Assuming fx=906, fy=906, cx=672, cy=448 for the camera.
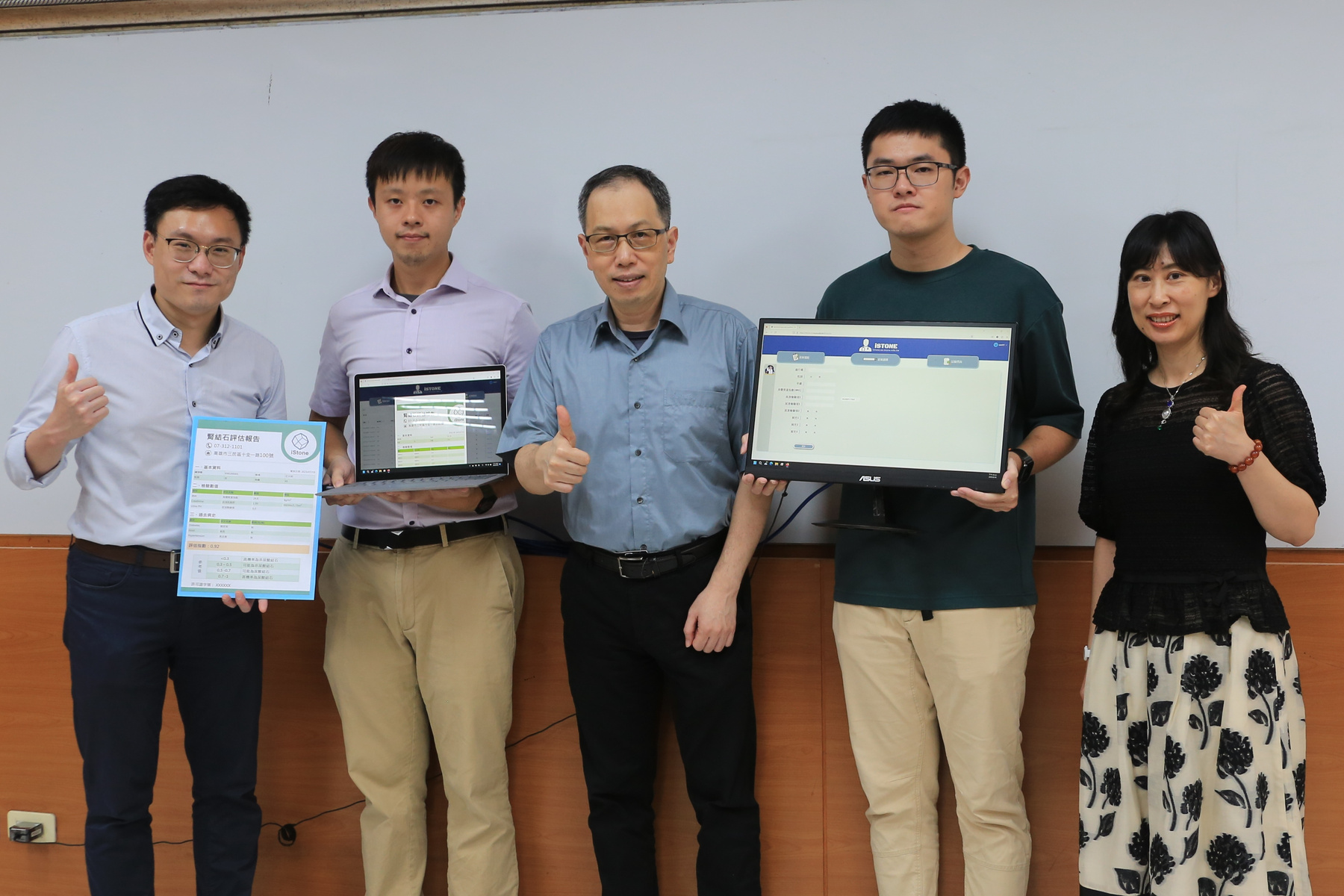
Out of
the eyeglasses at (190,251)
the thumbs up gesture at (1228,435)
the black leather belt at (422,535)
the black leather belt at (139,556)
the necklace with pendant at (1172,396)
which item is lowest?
the black leather belt at (139,556)

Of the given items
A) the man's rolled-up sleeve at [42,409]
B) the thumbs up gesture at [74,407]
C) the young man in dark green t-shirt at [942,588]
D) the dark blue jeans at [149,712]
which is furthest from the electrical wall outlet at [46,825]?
the young man in dark green t-shirt at [942,588]

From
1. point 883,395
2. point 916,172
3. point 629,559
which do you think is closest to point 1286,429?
point 883,395

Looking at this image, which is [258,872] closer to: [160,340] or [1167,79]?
[160,340]

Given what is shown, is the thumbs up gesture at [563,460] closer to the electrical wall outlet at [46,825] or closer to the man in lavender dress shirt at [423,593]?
the man in lavender dress shirt at [423,593]

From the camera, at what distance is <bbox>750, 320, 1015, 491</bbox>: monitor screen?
5.74 feet

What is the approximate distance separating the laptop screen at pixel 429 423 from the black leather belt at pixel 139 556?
16.9 inches

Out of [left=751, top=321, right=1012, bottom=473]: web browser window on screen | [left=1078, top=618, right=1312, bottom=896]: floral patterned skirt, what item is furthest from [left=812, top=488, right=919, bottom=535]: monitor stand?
[left=1078, top=618, right=1312, bottom=896]: floral patterned skirt

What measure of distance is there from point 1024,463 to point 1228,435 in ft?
1.16

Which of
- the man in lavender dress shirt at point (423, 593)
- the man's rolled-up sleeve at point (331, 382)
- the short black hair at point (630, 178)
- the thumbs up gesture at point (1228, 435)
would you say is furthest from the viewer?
the man's rolled-up sleeve at point (331, 382)

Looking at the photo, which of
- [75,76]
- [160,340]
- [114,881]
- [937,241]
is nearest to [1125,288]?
[937,241]

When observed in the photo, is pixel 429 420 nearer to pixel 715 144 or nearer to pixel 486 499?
pixel 486 499

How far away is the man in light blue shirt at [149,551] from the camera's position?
191 centimetres

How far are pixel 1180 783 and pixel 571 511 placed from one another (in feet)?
4.16

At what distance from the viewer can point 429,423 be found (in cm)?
204
